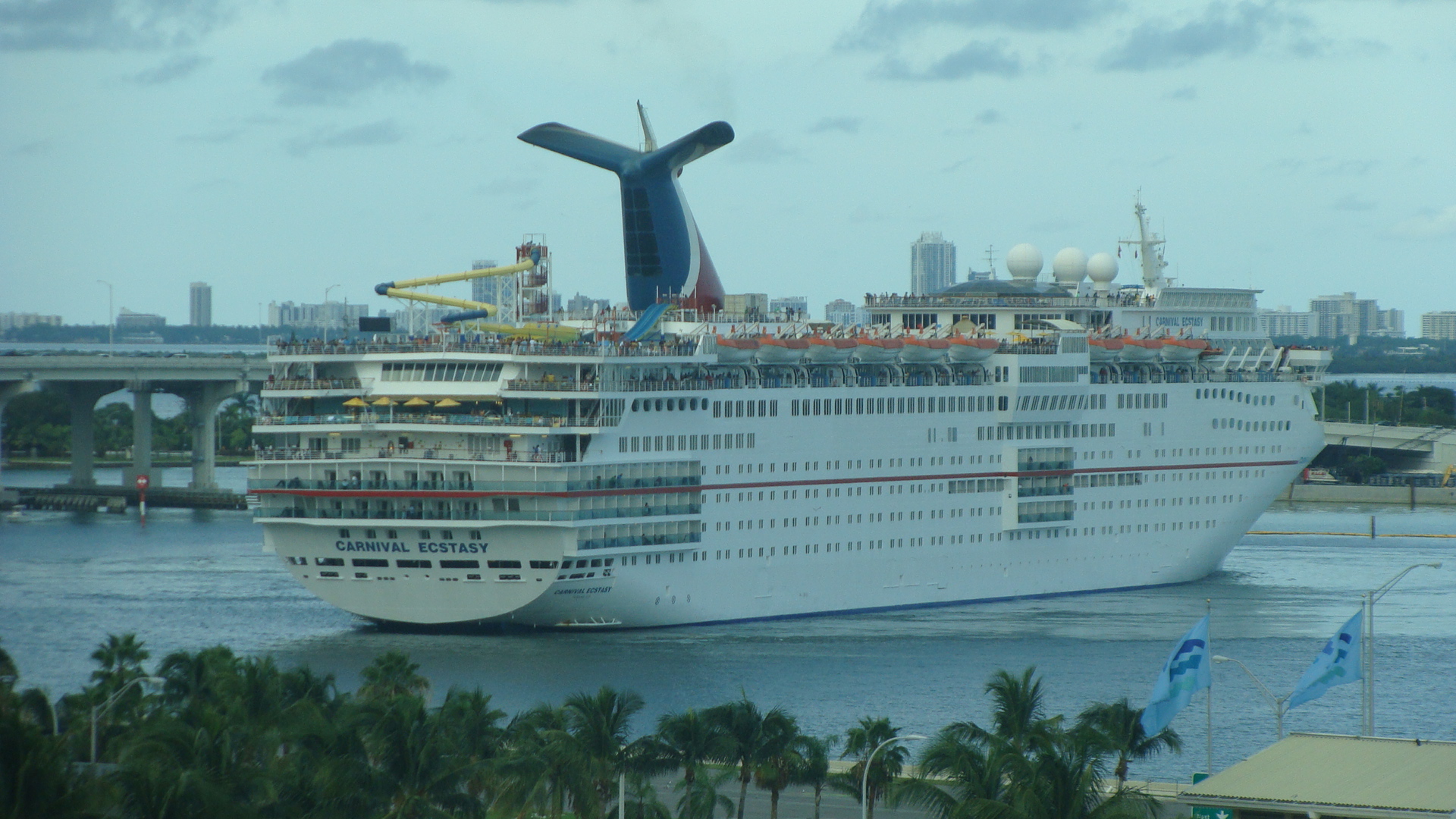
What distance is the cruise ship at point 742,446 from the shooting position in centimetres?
4691

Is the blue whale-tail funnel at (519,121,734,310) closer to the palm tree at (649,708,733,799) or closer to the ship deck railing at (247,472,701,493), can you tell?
the ship deck railing at (247,472,701,493)

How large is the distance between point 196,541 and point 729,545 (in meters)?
28.6

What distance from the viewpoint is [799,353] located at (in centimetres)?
5209

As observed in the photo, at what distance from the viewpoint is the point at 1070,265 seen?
68.4m

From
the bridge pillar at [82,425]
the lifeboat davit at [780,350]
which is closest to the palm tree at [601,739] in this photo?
the lifeboat davit at [780,350]

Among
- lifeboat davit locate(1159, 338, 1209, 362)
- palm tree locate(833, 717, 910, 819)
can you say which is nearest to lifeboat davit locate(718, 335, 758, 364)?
lifeboat davit locate(1159, 338, 1209, 362)

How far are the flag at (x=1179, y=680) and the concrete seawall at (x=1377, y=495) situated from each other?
227 ft

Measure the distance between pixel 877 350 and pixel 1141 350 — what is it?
1031 cm

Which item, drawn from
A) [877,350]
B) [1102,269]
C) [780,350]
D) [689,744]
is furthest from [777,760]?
[1102,269]

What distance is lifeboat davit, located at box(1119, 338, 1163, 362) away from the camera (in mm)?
60125

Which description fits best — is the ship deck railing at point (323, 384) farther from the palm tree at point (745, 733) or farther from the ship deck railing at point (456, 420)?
the palm tree at point (745, 733)

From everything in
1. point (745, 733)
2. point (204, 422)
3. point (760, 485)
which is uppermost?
point (204, 422)

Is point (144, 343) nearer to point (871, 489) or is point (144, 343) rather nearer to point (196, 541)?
point (196, 541)

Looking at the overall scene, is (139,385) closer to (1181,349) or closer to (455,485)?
(1181,349)
